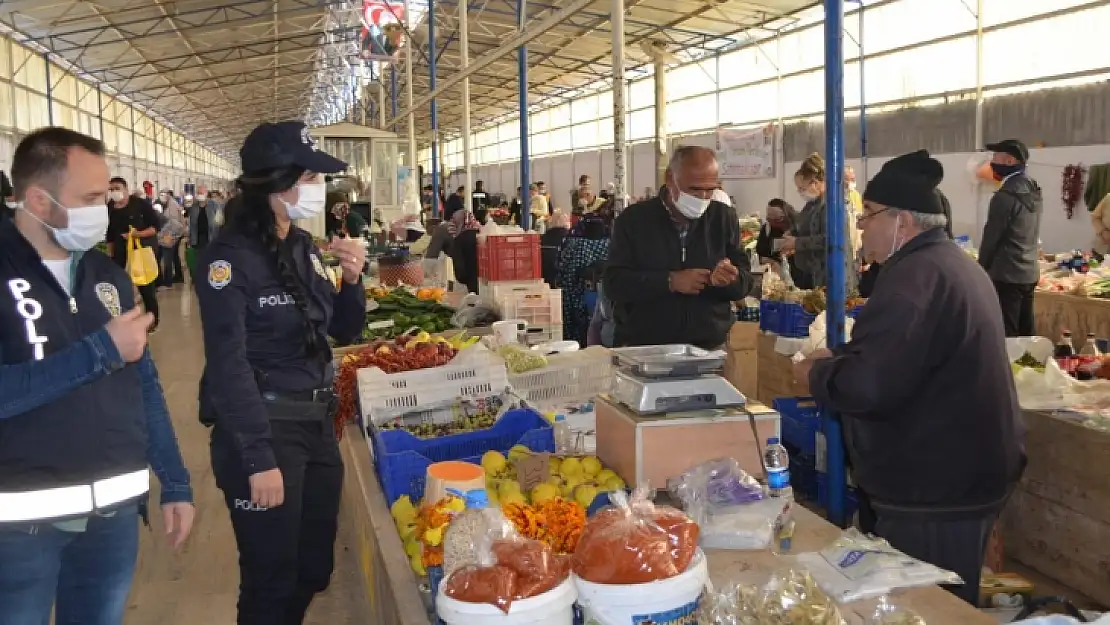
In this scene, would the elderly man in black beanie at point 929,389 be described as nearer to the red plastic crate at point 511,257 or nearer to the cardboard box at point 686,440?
the cardboard box at point 686,440

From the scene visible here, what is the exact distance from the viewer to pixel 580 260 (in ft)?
23.2

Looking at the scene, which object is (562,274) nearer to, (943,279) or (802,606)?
A: (943,279)

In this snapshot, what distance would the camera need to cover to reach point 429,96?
432 inches

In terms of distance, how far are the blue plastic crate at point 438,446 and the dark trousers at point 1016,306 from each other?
4775 millimetres

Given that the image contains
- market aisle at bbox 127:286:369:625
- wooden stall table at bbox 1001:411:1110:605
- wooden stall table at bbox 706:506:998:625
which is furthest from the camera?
market aisle at bbox 127:286:369:625

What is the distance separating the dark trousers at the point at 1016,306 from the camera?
261 inches

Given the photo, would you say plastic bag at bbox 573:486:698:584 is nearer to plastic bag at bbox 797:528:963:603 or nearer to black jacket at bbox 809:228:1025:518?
plastic bag at bbox 797:528:963:603

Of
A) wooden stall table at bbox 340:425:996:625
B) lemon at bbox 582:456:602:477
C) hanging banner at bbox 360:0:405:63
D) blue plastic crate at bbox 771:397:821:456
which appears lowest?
blue plastic crate at bbox 771:397:821:456

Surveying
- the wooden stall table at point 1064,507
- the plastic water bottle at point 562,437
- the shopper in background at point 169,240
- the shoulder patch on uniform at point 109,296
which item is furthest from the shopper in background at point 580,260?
the shopper in background at point 169,240

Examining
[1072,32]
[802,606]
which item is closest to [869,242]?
[802,606]

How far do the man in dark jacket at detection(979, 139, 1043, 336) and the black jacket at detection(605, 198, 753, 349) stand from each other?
10.5ft

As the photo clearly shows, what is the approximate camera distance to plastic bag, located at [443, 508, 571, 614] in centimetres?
154

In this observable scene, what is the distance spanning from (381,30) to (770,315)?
9377mm

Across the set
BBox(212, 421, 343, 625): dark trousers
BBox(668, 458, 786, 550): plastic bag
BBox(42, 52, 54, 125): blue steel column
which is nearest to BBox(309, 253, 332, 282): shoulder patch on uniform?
BBox(212, 421, 343, 625): dark trousers
